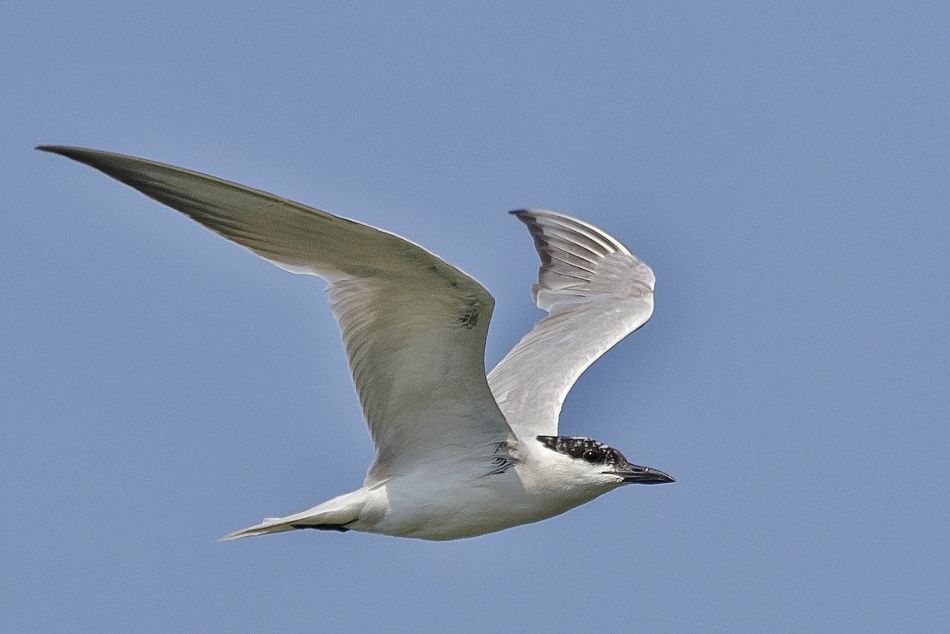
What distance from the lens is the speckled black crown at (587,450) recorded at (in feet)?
29.9

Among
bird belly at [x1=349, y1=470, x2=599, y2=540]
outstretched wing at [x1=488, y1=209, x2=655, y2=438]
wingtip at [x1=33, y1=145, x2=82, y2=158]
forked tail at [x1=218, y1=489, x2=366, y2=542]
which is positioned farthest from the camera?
outstretched wing at [x1=488, y1=209, x2=655, y2=438]

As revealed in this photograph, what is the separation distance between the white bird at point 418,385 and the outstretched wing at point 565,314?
25mm

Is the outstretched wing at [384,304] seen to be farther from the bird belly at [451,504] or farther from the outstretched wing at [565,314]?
the outstretched wing at [565,314]

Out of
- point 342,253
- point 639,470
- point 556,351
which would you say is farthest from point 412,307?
point 556,351

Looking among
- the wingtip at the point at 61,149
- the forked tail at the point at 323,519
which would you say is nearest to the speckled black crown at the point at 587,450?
the forked tail at the point at 323,519

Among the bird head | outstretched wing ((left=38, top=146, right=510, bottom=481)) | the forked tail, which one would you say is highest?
outstretched wing ((left=38, top=146, right=510, bottom=481))

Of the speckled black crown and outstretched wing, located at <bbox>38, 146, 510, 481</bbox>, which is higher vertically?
outstretched wing, located at <bbox>38, 146, 510, 481</bbox>

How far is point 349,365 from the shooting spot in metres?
8.80

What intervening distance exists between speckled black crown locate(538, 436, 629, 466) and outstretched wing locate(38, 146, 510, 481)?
0.37 meters

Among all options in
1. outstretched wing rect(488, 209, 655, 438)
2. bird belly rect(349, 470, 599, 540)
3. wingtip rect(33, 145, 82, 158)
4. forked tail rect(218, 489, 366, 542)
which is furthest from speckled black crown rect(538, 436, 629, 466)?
wingtip rect(33, 145, 82, 158)

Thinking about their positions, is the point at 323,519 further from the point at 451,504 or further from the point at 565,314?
the point at 565,314

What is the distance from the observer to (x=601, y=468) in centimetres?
912

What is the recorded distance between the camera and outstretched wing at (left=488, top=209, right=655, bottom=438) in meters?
10.6

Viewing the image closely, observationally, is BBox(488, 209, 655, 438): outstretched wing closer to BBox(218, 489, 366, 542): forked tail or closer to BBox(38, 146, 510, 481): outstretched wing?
BBox(38, 146, 510, 481): outstretched wing
